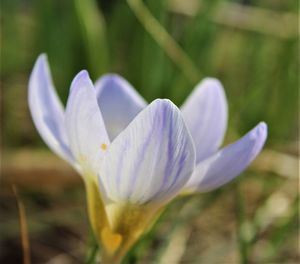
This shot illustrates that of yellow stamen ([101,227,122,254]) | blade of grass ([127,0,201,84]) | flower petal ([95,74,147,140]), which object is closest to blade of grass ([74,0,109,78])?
blade of grass ([127,0,201,84])

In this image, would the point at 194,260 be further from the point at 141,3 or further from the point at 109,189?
the point at 109,189

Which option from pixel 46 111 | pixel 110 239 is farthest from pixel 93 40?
pixel 110 239

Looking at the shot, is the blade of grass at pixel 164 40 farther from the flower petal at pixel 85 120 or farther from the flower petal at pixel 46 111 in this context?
the flower petal at pixel 85 120

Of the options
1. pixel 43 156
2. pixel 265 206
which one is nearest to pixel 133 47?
pixel 43 156

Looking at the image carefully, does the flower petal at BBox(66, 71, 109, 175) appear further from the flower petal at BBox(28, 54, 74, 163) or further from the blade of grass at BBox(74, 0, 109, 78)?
the blade of grass at BBox(74, 0, 109, 78)

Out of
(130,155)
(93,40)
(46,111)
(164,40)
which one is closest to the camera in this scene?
(130,155)

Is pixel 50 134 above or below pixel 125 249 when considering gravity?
above

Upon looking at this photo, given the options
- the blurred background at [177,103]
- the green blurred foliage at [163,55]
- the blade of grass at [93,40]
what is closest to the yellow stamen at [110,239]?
the blurred background at [177,103]

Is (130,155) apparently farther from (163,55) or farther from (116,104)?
(163,55)

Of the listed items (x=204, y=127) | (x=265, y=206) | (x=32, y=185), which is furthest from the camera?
(x=32, y=185)
